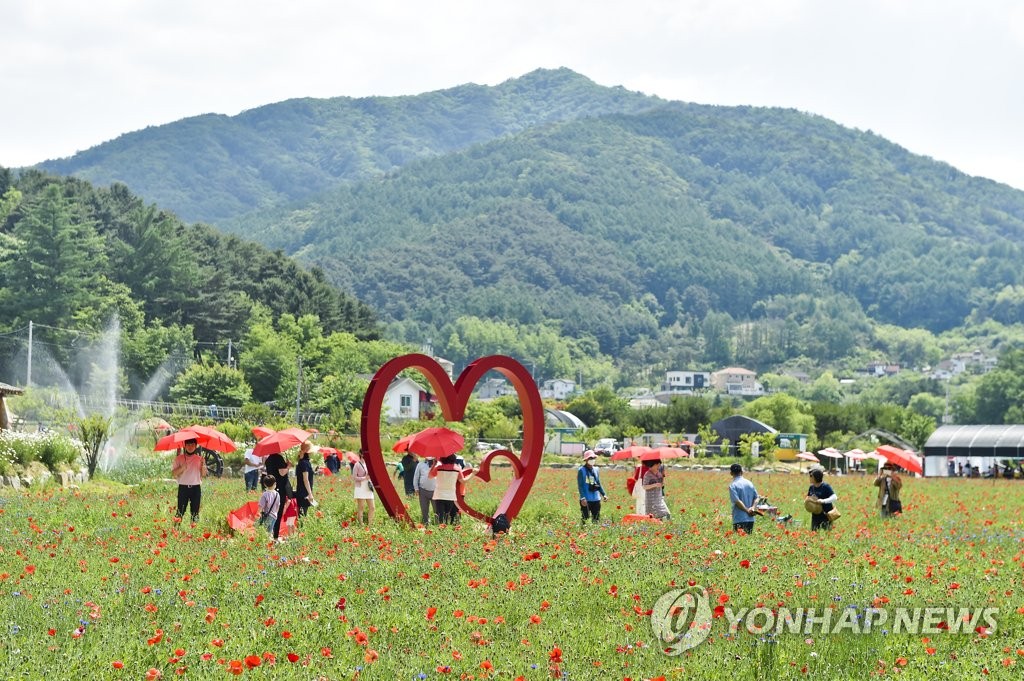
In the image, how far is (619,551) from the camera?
46.3 ft

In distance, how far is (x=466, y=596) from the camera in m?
11.4

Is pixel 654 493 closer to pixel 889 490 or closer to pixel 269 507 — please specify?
pixel 889 490

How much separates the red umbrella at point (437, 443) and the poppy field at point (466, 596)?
1.09 meters

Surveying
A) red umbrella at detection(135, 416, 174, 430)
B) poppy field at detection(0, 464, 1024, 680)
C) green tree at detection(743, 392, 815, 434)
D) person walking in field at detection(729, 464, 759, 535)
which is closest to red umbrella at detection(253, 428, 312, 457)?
poppy field at detection(0, 464, 1024, 680)

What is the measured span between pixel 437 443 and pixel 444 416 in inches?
26.0

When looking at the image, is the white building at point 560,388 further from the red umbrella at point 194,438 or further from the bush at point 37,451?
the red umbrella at point 194,438

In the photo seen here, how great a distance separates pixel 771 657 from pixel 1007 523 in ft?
43.6

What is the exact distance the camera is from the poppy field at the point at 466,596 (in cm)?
892

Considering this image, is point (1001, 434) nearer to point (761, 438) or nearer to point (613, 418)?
point (761, 438)

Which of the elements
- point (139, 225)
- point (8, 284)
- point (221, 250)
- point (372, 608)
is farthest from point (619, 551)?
point (221, 250)

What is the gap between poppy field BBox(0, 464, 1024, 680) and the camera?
8922 mm

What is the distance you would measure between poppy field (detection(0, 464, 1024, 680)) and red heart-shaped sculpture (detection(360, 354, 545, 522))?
18.8 inches

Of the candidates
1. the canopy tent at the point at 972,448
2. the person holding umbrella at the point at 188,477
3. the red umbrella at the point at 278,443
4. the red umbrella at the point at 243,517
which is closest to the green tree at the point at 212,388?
the canopy tent at the point at 972,448

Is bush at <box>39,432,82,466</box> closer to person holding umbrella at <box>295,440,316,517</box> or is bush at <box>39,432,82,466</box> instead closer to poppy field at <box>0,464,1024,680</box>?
person holding umbrella at <box>295,440,316,517</box>
